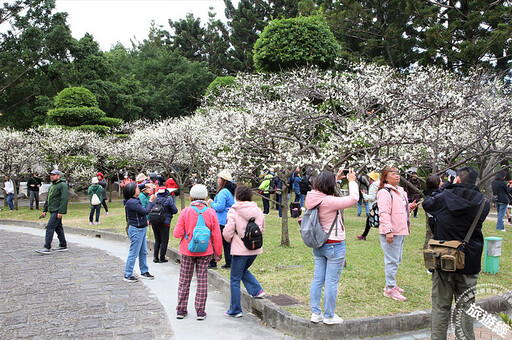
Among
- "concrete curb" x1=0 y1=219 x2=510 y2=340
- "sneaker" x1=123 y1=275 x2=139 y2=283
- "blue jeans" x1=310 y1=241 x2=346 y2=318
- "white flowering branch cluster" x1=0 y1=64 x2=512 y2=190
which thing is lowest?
"sneaker" x1=123 y1=275 x2=139 y2=283

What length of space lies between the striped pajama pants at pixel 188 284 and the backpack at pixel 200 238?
0.68 feet

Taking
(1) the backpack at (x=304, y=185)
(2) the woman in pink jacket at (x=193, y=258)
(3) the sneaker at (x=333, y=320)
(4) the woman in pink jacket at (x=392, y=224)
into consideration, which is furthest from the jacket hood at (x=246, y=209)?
(1) the backpack at (x=304, y=185)

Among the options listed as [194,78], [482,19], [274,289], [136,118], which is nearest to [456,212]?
[274,289]

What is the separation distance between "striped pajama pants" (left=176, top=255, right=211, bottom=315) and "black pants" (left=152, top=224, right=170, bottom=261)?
10.9 ft

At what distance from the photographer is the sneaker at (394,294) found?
5.64m

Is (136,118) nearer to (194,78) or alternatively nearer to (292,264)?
(194,78)

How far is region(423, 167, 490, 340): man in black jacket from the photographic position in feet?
13.2

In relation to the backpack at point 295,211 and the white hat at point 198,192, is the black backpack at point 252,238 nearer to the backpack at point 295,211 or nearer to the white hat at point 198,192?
the white hat at point 198,192

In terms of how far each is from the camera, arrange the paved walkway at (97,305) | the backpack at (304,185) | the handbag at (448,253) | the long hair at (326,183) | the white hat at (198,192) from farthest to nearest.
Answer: the backpack at (304,185) < the white hat at (198,192) < the paved walkway at (97,305) < the long hair at (326,183) < the handbag at (448,253)

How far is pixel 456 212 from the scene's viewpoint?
4.13 m

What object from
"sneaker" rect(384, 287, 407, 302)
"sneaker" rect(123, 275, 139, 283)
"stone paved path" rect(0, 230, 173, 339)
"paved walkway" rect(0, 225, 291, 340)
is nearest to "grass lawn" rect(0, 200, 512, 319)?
"sneaker" rect(384, 287, 407, 302)

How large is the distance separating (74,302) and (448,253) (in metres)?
5.04

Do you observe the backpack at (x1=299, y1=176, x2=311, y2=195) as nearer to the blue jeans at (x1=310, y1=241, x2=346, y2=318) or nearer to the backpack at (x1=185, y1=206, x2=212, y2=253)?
the backpack at (x1=185, y1=206, x2=212, y2=253)

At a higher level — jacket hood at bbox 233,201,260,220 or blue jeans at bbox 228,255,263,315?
jacket hood at bbox 233,201,260,220
